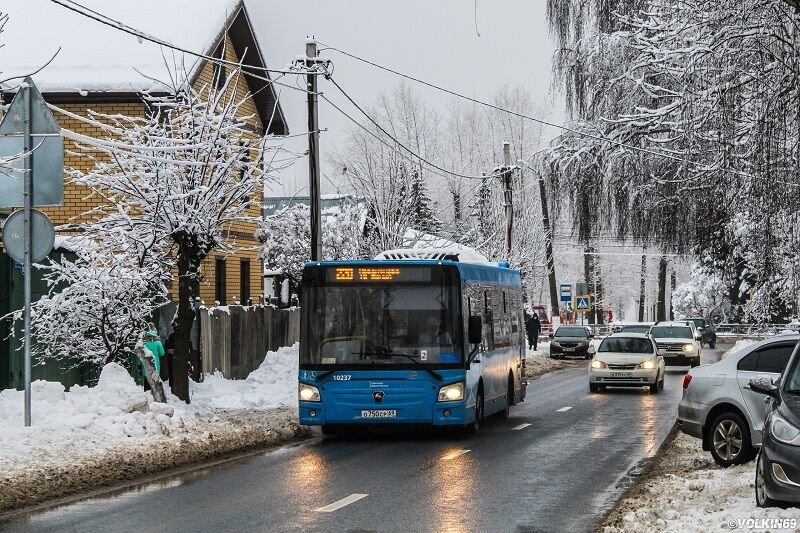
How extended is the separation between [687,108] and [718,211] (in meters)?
5.06

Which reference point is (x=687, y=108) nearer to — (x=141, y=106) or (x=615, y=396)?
(x=615, y=396)

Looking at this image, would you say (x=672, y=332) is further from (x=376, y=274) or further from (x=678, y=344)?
(x=376, y=274)

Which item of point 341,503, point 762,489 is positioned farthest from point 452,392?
point 762,489

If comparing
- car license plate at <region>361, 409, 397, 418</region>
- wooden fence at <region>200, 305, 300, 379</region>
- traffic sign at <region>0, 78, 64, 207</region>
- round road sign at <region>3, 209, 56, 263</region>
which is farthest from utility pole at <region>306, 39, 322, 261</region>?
round road sign at <region>3, 209, 56, 263</region>

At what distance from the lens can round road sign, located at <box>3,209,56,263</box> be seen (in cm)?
1538

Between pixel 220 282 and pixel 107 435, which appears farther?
pixel 220 282

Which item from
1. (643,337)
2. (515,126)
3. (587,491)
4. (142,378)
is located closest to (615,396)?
(643,337)

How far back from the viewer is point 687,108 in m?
17.3

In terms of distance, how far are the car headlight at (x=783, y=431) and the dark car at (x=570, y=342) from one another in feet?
143

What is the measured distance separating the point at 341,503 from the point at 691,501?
10.9 feet

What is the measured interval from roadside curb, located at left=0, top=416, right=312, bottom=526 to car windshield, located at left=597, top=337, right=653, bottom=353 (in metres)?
14.8

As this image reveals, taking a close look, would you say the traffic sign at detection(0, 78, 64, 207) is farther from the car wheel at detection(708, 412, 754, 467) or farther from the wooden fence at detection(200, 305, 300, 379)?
the wooden fence at detection(200, 305, 300, 379)

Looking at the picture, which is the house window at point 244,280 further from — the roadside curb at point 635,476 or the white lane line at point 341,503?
the white lane line at point 341,503

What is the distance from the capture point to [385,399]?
18859 mm
